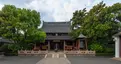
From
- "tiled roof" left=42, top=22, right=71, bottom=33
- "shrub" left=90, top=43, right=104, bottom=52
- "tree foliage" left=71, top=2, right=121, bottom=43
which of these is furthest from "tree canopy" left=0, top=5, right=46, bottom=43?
"tiled roof" left=42, top=22, right=71, bottom=33

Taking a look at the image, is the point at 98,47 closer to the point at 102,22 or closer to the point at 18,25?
the point at 102,22

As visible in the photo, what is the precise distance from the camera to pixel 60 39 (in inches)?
1512

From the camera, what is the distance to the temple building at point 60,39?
3744cm

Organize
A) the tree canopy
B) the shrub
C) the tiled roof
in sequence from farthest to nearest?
the tiled roof < the shrub < the tree canopy

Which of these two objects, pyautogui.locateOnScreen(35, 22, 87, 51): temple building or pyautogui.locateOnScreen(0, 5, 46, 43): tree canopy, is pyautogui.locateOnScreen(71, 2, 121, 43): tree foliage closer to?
pyautogui.locateOnScreen(35, 22, 87, 51): temple building

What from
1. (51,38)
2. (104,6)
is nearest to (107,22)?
(104,6)

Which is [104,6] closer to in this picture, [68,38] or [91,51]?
[91,51]

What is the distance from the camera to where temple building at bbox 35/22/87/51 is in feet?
123

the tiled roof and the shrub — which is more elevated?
the tiled roof

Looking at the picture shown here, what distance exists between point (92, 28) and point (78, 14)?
5711 millimetres

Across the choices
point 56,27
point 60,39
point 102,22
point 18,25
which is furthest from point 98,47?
point 56,27

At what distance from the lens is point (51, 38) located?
38.7m

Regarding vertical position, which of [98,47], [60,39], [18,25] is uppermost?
[18,25]

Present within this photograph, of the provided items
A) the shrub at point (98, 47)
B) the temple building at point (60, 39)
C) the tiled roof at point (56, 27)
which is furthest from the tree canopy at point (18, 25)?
the tiled roof at point (56, 27)
